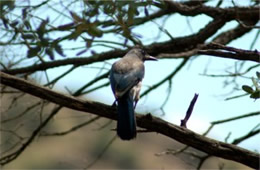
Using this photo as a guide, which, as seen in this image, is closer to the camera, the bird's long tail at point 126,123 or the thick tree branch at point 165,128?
the thick tree branch at point 165,128

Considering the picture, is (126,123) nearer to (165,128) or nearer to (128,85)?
(165,128)

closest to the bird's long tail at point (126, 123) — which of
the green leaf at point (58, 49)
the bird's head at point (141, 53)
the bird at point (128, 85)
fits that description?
the bird at point (128, 85)

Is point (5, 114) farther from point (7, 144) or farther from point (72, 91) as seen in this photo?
point (72, 91)

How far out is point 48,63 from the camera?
7.52m

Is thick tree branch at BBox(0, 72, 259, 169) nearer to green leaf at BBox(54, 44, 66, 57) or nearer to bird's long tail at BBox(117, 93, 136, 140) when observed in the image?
bird's long tail at BBox(117, 93, 136, 140)

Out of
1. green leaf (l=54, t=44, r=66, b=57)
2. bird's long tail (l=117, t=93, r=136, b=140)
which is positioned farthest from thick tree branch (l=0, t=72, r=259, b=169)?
green leaf (l=54, t=44, r=66, b=57)

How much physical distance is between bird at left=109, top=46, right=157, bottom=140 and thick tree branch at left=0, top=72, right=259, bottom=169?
16cm

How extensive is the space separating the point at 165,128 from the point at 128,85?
128 cm

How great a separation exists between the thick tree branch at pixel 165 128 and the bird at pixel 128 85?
157mm

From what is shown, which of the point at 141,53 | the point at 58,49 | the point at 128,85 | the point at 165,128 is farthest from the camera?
the point at 141,53

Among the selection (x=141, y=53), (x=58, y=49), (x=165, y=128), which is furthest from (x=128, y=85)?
(x=165, y=128)

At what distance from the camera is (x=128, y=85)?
6.43 metres

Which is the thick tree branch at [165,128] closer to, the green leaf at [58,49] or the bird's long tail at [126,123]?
the bird's long tail at [126,123]

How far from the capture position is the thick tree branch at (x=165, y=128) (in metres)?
5.12
